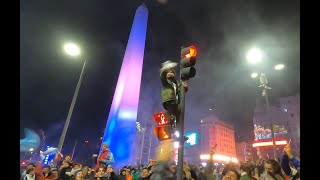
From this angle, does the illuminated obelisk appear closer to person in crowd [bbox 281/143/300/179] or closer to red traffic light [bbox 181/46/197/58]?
person in crowd [bbox 281/143/300/179]

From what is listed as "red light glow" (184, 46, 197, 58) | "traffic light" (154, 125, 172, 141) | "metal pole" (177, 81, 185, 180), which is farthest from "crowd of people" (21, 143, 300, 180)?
"red light glow" (184, 46, 197, 58)

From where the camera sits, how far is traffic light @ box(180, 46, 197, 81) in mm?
5398

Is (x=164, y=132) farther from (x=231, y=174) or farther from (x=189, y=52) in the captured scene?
(x=189, y=52)

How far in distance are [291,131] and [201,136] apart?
47555 millimetres

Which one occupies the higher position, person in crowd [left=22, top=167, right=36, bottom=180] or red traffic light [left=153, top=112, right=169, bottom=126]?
red traffic light [left=153, top=112, right=169, bottom=126]

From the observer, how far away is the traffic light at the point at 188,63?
5398 millimetres

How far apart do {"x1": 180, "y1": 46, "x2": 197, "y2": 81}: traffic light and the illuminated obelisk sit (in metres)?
15.0

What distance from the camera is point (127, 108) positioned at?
69.6ft

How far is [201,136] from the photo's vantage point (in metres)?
117

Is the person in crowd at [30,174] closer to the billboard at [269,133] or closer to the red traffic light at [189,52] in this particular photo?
the red traffic light at [189,52]

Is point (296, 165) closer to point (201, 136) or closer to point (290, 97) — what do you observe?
point (290, 97)

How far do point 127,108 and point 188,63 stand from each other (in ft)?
53.7

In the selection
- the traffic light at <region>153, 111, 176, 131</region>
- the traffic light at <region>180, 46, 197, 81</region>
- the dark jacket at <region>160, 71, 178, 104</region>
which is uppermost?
the traffic light at <region>180, 46, 197, 81</region>
